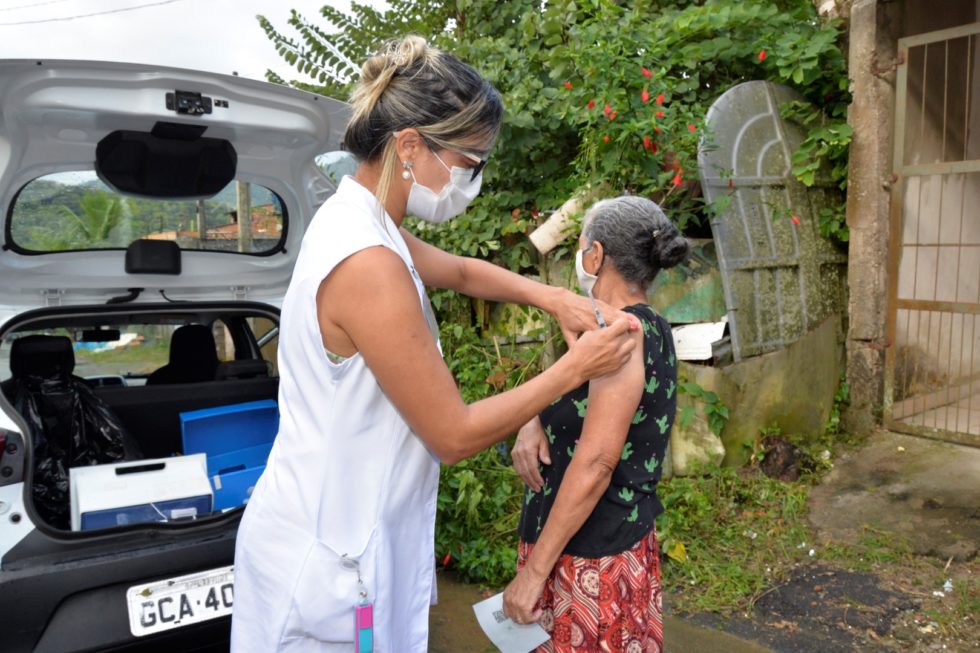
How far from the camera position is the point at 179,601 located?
255 cm

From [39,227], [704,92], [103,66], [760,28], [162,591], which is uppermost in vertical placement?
[760,28]

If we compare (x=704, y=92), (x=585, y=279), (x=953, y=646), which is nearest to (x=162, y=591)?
→ (x=585, y=279)

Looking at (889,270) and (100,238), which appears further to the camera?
(889,270)

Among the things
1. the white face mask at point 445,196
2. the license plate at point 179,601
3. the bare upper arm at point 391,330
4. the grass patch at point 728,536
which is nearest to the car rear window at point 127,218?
the license plate at point 179,601

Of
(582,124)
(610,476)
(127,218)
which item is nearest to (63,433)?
(127,218)

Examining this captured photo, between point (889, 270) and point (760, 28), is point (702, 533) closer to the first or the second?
point (889, 270)

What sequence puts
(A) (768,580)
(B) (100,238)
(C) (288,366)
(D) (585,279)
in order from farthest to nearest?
(A) (768,580), (B) (100,238), (D) (585,279), (C) (288,366)

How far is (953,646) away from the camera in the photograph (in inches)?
127

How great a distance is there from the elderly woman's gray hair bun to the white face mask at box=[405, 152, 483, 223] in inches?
18.7

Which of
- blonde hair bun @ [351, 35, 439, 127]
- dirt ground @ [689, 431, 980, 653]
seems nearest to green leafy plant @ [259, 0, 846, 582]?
dirt ground @ [689, 431, 980, 653]

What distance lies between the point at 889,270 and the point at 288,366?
475cm

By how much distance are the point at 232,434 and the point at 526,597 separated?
194cm

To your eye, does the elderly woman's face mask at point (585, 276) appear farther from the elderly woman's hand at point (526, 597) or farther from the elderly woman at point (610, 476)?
the elderly woman's hand at point (526, 597)

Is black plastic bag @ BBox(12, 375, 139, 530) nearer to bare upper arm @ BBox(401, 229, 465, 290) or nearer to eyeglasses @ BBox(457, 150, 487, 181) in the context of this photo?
bare upper arm @ BBox(401, 229, 465, 290)
